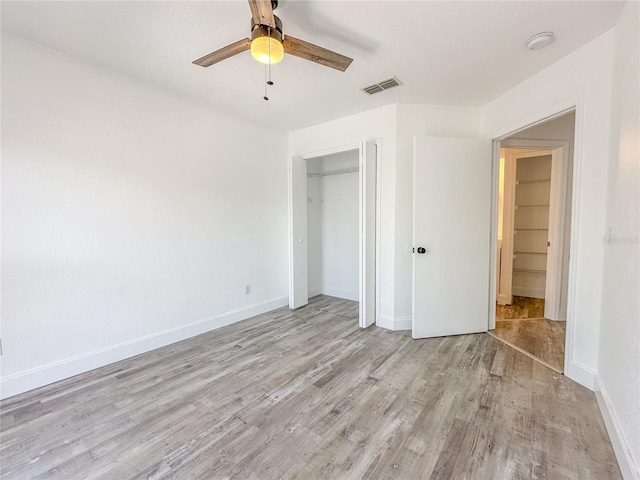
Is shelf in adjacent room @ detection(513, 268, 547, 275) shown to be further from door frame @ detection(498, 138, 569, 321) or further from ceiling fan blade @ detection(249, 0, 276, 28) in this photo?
ceiling fan blade @ detection(249, 0, 276, 28)

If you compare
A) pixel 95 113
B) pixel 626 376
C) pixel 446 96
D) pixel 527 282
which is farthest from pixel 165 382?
pixel 527 282

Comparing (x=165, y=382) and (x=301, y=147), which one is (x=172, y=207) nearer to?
(x=165, y=382)

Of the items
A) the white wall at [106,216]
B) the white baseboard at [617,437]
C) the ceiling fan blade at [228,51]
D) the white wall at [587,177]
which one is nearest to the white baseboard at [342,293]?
the white wall at [106,216]

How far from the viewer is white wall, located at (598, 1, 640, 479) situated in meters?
1.41

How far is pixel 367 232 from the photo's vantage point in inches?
128

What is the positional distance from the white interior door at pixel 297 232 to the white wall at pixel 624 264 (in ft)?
10.3

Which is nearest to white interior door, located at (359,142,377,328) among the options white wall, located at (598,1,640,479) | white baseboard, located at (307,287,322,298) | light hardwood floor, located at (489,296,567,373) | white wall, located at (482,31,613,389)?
light hardwood floor, located at (489,296,567,373)

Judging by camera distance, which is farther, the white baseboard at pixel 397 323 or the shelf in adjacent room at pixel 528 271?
the shelf in adjacent room at pixel 528 271

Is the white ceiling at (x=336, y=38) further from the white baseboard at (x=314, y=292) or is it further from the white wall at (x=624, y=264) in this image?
the white baseboard at (x=314, y=292)

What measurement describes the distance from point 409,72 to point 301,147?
75.7 inches

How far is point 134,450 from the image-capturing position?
1610 millimetres

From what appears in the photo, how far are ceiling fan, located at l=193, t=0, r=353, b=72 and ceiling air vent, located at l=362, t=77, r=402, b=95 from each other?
3.15ft

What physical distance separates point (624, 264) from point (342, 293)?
3.44 metres

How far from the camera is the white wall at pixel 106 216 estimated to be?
81.8 inches
